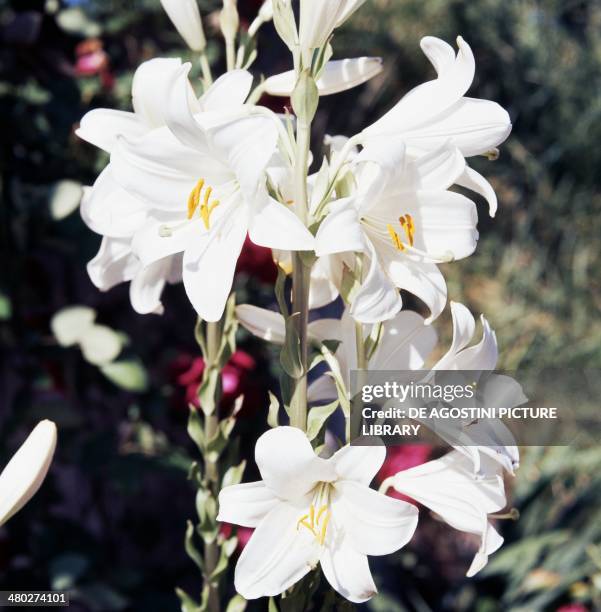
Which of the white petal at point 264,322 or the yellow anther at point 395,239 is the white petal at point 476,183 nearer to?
the yellow anther at point 395,239

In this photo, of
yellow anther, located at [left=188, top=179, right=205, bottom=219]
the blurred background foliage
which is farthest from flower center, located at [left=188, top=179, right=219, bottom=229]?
the blurred background foliage

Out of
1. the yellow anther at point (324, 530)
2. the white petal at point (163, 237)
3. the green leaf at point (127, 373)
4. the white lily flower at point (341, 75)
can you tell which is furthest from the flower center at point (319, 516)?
the green leaf at point (127, 373)

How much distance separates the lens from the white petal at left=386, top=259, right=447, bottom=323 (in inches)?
22.6

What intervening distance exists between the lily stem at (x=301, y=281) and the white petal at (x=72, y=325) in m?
0.55

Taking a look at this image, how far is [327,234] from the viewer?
0.50m

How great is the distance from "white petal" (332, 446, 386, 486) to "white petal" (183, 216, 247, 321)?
0.45ft

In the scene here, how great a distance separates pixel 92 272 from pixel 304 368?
24 cm

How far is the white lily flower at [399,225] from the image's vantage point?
0.51 meters

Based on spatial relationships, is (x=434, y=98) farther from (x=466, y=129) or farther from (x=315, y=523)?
(x=315, y=523)

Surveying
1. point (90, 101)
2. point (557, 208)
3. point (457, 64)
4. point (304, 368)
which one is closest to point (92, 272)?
point (304, 368)

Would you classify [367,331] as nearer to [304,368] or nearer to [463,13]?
[304,368]

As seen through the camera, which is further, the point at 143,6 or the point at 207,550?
the point at 143,6

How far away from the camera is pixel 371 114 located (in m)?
2.63

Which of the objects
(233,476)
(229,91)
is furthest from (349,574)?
(229,91)
